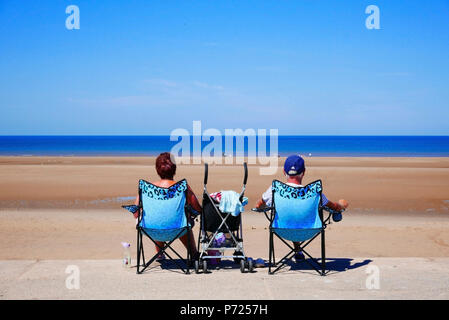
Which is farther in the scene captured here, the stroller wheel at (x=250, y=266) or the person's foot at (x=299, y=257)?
the person's foot at (x=299, y=257)

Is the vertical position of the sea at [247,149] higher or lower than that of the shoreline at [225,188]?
higher

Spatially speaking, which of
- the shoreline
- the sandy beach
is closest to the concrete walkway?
the sandy beach

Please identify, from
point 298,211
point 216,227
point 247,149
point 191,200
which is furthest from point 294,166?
point 247,149

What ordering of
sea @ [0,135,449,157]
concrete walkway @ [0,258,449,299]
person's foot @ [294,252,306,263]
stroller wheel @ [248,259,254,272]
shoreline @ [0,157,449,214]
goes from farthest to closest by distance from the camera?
sea @ [0,135,449,157]
shoreline @ [0,157,449,214]
person's foot @ [294,252,306,263]
stroller wheel @ [248,259,254,272]
concrete walkway @ [0,258,449,299]

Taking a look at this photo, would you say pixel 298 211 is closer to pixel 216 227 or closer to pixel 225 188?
pixel 216 227

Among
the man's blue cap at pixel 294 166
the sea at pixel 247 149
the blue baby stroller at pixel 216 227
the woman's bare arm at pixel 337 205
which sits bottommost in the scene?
the blue baby stroller at pixel 216 227

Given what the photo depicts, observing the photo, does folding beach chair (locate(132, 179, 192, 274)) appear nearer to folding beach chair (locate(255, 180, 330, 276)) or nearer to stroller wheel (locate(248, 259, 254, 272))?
stroller wheel (locate(248, 259, 254, 272))

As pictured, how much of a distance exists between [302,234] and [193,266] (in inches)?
48.0

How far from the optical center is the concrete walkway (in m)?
4.16

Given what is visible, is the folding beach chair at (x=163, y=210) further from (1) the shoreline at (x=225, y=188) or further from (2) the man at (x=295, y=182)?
(1) the shoreline at (x=225, y=188)

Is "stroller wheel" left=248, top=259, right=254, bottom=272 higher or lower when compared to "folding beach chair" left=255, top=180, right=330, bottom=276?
lower

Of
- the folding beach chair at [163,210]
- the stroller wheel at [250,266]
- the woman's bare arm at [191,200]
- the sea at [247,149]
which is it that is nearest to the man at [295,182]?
the stroller wheel at [250,266]

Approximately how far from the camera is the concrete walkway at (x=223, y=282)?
13.7ft
